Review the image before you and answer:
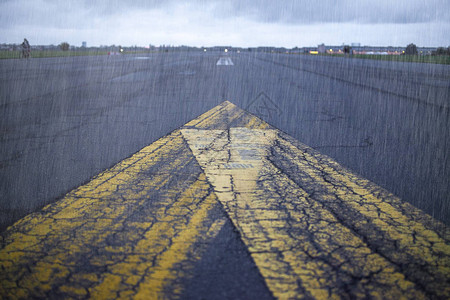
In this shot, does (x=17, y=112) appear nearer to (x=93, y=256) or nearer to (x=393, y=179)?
(x=93, y=256)

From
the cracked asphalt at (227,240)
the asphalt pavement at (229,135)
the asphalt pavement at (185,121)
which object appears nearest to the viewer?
the cracked asphalt at (227,240)

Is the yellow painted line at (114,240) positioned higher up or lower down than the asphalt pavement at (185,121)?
lower down

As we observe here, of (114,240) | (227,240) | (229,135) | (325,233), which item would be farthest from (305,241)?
(229,135)

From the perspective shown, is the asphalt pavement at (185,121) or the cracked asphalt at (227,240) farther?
the asphalt pavement at (185,121)

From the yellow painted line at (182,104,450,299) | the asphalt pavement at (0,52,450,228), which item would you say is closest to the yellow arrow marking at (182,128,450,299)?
the yellow painted line at (182,104,450,299)

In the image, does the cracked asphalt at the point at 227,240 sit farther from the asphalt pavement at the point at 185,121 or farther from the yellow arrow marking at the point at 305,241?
the asphalt pavement at the point at 185,121

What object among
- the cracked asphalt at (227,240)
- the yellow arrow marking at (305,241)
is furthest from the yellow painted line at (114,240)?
the yellow arrow marking at (305,241)

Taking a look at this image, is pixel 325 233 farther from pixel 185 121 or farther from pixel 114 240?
pixel 185 121
